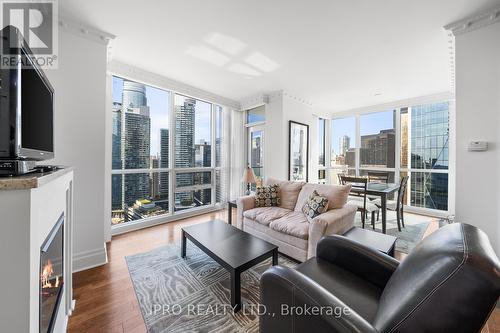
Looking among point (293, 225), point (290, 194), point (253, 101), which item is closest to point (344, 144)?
point (253, 101)

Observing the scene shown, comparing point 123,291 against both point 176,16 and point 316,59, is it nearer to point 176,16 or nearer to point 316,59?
point 176,16

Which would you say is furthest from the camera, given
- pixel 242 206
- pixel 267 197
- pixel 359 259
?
pixel 267 197

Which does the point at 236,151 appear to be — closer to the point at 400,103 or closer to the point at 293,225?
the point at 293,225

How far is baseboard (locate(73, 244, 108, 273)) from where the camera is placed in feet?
7.06

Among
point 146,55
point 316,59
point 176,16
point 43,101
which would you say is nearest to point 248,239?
point 43,101

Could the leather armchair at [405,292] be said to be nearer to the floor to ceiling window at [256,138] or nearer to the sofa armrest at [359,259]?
the sofa armrest at [359,259]

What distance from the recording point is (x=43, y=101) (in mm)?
1120

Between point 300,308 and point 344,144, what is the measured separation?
547 centimetres

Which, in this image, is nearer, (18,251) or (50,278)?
(18,251)

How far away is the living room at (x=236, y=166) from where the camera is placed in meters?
0.76

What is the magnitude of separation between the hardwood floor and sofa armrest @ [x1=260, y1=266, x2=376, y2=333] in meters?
1.03

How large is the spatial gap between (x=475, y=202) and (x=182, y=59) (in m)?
3.73

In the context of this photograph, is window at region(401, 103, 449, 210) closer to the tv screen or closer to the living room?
the living room

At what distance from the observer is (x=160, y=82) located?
3455 millimetres
